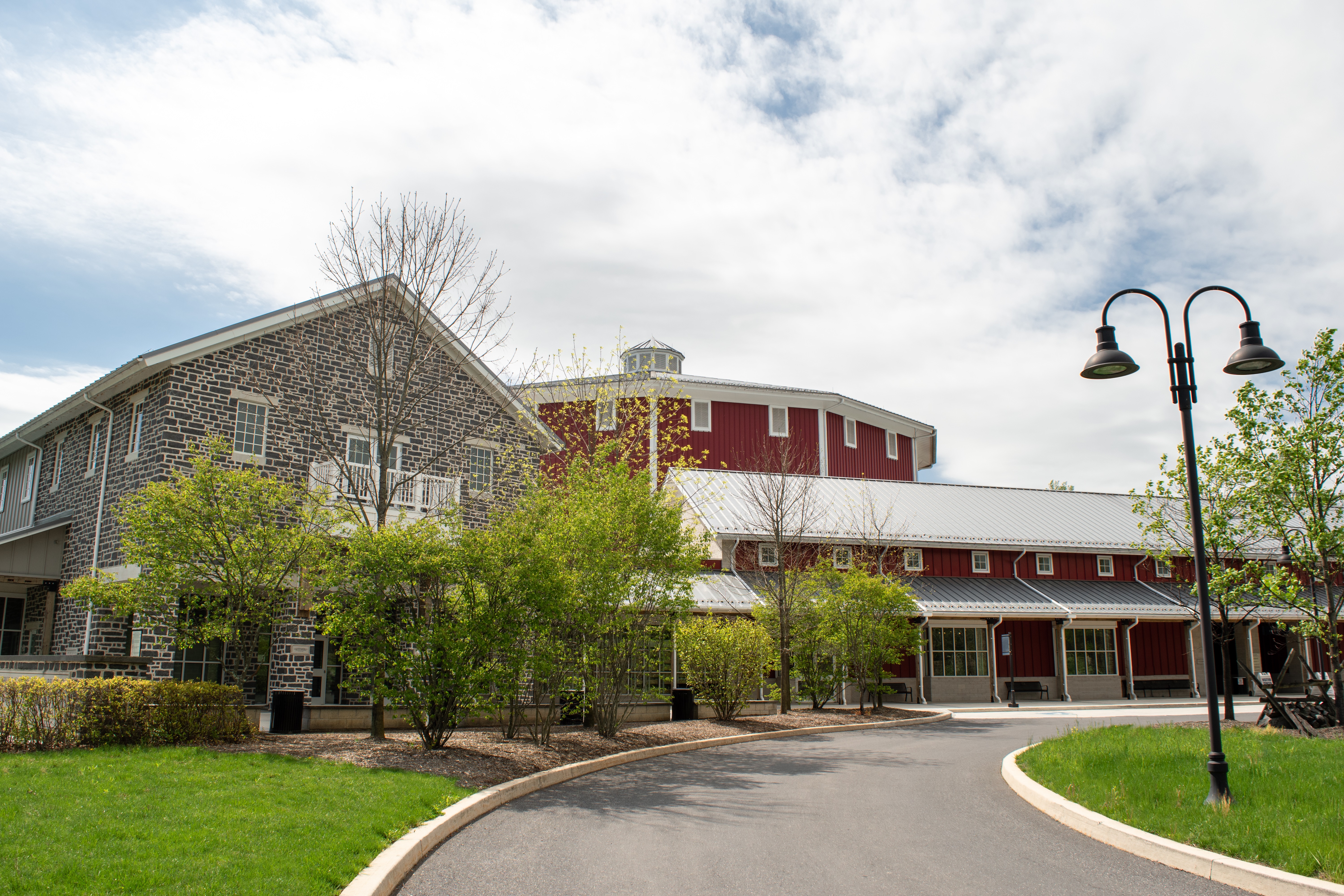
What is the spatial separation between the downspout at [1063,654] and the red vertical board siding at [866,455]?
780 cm

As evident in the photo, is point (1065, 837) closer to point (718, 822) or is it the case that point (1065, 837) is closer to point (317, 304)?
point (718, 822)

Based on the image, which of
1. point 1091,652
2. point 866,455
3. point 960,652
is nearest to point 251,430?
point 960,652

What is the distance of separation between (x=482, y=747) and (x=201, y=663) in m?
9.04

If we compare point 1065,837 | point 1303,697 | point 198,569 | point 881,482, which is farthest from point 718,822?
point 881,482

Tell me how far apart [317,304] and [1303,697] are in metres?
21.0

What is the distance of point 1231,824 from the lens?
301 inches

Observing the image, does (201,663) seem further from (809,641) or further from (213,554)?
(809,641)

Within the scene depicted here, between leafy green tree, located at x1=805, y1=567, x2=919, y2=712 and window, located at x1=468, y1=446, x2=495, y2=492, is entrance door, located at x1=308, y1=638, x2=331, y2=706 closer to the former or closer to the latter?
window, located at x1=468, y1=446, x2=495, y2=492

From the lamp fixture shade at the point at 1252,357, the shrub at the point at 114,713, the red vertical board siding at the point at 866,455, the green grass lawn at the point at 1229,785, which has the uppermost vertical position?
the red vertical board siding at the point at 866,455

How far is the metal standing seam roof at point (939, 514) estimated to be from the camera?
27875mm

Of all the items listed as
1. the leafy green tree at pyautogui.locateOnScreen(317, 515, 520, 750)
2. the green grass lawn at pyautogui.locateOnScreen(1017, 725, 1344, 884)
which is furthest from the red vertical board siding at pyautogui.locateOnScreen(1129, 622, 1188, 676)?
the leafy green tree at pyautogui.locateOnScreen(317, 515, 520, 750)

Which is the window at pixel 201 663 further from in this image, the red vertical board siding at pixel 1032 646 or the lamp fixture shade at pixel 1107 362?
the red vertical board siding at pixel 1032 646

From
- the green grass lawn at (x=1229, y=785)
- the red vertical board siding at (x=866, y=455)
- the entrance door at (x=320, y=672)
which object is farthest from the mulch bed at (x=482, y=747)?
the red vertical board siding at (x=866, y=455)

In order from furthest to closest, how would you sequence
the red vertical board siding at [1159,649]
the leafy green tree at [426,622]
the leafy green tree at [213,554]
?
the red vertical board siding at [1159,649] < the leafy green tree at [213,554] < the leafy green tree at [426,622]
